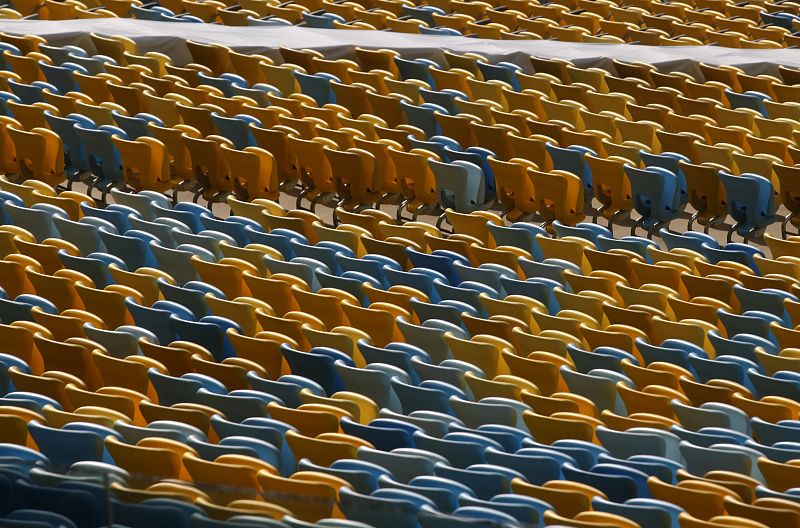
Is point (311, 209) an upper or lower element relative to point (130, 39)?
lower

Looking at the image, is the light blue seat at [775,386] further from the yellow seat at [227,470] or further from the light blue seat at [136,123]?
the light blue seat at [136,123]

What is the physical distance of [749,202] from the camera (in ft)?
30.1

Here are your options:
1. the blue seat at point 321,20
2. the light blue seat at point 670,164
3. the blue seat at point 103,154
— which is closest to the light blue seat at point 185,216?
the blue seat at point 103,154

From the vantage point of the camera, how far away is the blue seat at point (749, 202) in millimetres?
9117

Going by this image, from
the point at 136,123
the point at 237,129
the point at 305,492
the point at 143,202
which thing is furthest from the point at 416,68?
the point at 305,492

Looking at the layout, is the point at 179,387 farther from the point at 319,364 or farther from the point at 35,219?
the point at 35,219

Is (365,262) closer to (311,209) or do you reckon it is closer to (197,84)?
(311,209)

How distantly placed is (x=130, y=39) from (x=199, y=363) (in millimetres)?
5152

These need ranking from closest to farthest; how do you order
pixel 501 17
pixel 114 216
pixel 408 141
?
pixel 114 216
pixel 408 141
pixel 501 17

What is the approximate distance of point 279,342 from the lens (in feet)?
22.8

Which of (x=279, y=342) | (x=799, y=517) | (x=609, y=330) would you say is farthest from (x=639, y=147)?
(x=799, y=517)

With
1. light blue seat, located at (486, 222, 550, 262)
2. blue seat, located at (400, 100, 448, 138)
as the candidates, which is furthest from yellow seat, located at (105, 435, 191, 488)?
blue seat, located at (400, 100, 448, 138)

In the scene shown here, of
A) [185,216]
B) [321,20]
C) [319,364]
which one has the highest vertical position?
[321,20]

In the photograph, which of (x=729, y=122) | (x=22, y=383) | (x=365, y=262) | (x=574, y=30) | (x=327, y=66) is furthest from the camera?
(x=574, y=30)
